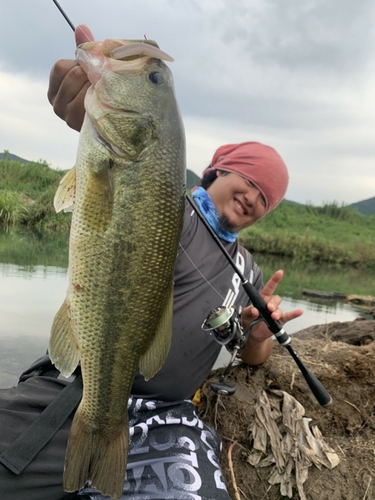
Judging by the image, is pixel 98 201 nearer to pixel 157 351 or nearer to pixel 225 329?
pixel 157 351

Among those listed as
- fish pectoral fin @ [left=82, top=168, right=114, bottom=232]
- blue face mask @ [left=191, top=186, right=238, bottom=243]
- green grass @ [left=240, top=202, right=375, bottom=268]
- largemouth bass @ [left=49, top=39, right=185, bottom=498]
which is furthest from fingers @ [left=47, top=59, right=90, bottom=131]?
green grass @ [left=240, top=202, right=375, bottom=268]

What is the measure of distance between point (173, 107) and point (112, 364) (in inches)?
44.7

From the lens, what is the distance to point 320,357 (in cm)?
379

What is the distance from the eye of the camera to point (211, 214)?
3291 millimetres

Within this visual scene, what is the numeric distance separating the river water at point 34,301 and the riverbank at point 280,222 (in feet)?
14.2

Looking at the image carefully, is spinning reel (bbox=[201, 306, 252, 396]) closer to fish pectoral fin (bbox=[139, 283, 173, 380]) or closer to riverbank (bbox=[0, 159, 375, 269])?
fish pectoral fin (bbox=[139, 283, 173, 380])

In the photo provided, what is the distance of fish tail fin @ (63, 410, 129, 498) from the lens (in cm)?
190

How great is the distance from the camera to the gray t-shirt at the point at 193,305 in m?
2.65

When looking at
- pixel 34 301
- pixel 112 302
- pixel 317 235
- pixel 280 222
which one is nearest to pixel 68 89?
pixel 112 302

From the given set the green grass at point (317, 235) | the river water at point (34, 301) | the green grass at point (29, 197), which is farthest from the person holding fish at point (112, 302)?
the green grass at point (317, 235)

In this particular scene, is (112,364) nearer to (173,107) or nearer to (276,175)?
(173,107)

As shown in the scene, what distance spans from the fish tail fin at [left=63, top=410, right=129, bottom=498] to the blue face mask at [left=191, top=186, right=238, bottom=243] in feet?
5.55

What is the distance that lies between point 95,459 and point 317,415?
2.03m

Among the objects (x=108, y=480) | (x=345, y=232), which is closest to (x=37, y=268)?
(x=108, y=480)
